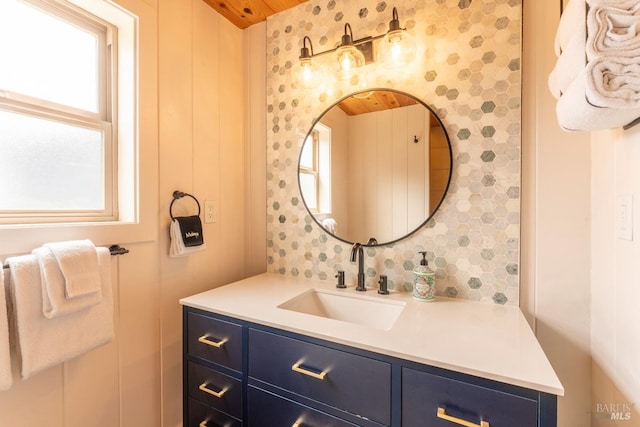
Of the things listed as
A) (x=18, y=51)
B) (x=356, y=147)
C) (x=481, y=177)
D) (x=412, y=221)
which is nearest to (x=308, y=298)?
(x=412, y=221)

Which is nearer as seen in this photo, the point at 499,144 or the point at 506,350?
the point at 506,350

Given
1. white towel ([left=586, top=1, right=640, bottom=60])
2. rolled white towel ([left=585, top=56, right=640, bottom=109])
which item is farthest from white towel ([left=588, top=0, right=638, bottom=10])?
rolled white towel ([left=585, top=56, right=640, bottom=109])

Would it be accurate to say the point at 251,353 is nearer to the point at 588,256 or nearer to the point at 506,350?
the point at 506,350

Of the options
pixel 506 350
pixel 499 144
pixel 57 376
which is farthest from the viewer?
pixel 499 144

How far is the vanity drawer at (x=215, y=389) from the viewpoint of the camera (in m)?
1.14

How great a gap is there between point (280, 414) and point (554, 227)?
1.26 meters

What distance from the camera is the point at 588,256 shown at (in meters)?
1.12

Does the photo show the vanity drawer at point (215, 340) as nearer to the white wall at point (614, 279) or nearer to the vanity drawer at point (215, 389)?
the vanity drawer at point (215, 389)

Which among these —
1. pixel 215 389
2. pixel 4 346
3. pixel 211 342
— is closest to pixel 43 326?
pixel 4 346

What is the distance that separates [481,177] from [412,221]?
34 cm

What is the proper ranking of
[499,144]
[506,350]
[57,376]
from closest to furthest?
[506,350]
[57,376]
[499,144]

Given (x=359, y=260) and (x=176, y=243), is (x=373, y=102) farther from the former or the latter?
(x=176, y=243)

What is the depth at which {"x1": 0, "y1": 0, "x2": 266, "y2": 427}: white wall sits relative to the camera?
1123 millimetres

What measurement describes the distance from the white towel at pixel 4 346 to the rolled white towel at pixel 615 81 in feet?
5.32
